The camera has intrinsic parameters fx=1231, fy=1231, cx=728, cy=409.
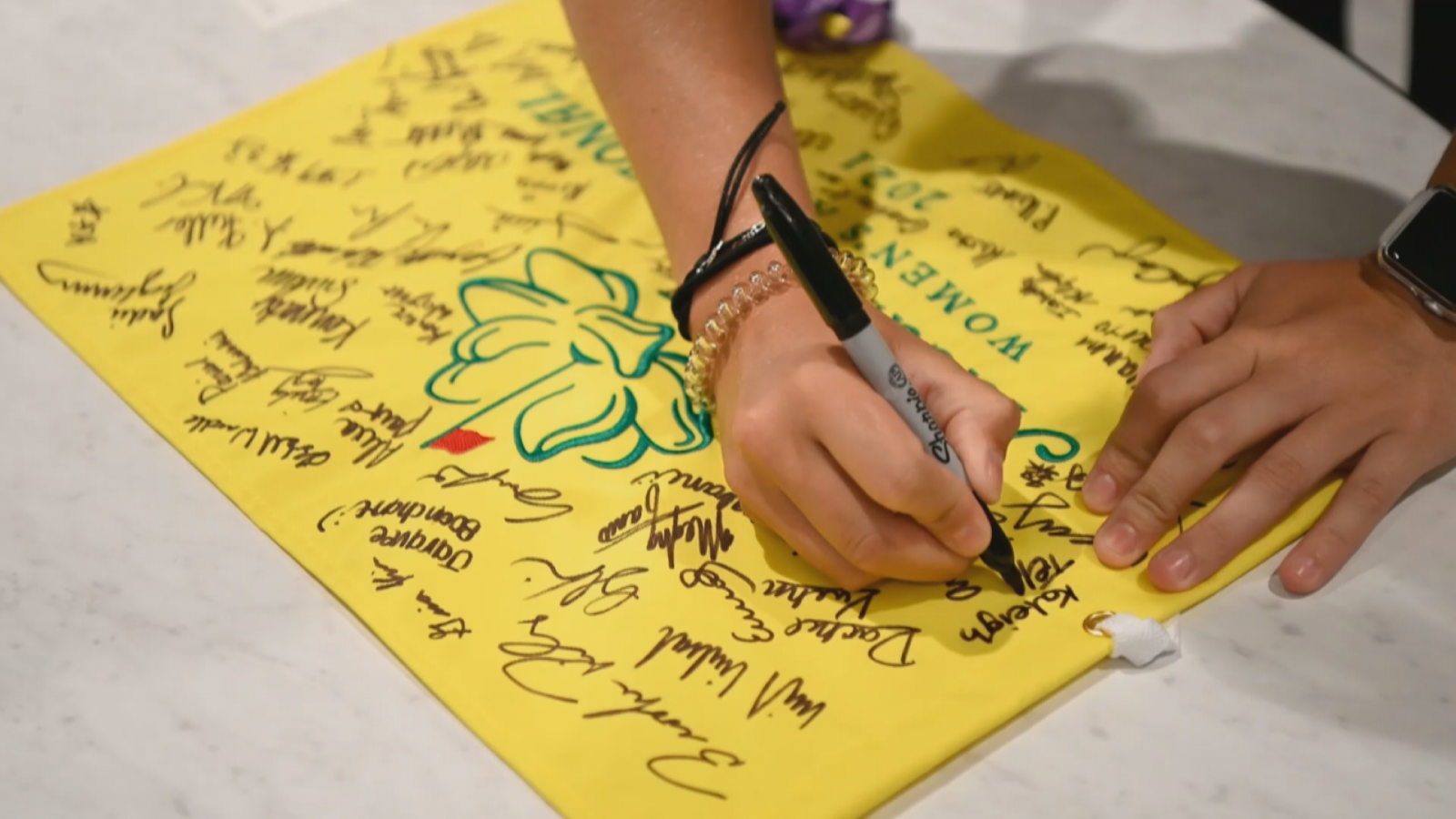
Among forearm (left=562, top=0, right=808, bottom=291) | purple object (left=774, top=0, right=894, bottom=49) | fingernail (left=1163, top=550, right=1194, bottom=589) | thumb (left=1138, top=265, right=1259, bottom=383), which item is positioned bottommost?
fingernail (left=1163, top=550, right=1194, bottom=589)

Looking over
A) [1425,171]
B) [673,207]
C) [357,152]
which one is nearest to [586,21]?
[673,207]

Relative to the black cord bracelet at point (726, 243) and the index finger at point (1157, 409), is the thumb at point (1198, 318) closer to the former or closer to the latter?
the index finger at point (1157, 409)

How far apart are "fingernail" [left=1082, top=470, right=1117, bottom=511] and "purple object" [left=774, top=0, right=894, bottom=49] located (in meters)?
0.43

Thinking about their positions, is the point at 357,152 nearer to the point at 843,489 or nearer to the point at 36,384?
the point at 36,384

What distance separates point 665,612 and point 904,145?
1.29 ft

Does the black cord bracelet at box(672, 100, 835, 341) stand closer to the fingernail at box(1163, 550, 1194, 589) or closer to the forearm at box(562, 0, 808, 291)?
the forearm at box(562, 0, 808, 291)

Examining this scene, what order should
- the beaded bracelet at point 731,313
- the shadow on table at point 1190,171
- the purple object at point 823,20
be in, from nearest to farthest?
the beaded bracelet at point 731,313
the shadow on table at point 1190,171
the purple object at point 823,20

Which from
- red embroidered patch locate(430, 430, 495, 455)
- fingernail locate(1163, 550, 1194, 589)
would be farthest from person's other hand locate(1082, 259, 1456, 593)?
red embroidered patch locate(430, 430, 495, 455)

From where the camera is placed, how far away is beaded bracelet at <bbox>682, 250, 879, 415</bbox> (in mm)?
563

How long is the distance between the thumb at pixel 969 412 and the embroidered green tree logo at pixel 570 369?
120 millimetres

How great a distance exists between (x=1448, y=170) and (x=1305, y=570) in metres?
0.22

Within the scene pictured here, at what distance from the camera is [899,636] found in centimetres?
50

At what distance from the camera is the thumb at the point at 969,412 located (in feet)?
1.64

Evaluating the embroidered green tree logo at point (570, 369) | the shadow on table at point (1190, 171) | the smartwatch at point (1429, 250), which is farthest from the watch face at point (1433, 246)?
the embroidered green tree logo at point (570, 369)
